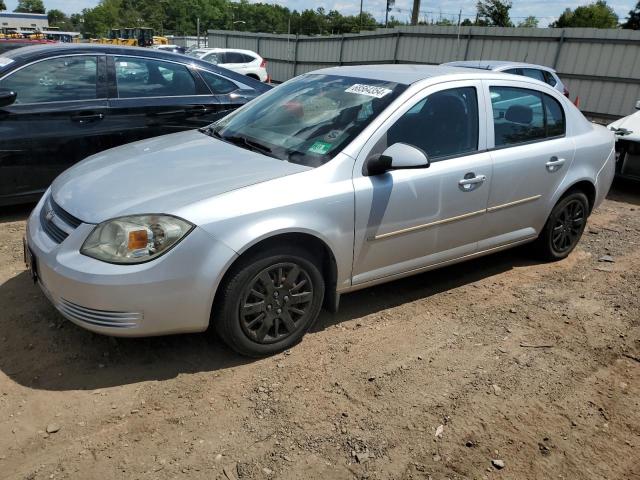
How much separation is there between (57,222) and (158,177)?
23.3 inches

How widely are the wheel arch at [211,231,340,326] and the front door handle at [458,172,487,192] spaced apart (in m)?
1.10

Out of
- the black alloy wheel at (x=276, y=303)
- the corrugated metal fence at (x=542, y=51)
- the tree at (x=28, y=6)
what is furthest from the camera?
the tree at (x=28, y=6)

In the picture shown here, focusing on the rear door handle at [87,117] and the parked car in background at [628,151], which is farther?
the parked car in background at [628,151]

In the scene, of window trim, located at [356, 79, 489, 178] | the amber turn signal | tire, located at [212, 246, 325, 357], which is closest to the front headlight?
the amber turn signal

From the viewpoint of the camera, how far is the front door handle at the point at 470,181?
3686 millimetres

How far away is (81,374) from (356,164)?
192 centimetres

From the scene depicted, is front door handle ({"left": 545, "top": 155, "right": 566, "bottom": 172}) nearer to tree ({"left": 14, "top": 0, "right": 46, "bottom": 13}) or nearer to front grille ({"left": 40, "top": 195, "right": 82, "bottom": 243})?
front grille ({"left": 40, "top": 195, "right": 82, "bottom": 243})

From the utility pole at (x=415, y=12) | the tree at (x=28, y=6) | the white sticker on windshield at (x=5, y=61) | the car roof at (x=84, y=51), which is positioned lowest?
the tree at (x=28, y=6)

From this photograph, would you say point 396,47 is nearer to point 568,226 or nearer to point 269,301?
point 568,226

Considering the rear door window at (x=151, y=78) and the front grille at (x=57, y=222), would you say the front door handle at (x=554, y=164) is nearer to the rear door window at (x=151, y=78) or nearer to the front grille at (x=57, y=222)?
the front grille at (x=57, y=222)

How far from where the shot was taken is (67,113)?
5.00 meters

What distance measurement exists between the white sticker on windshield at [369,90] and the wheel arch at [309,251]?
3.57 ft

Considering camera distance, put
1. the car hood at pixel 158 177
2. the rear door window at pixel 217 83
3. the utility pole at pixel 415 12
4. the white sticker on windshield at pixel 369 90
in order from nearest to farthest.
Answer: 1. the car hood at pixel 158 177
2. the white sticker on windshield at pixel 369 90
3. the rear door window at pixel 217 83
4. the utility pole at pixel 415 12

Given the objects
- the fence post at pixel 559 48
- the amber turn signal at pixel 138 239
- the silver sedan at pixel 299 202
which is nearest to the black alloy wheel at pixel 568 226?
the silver sedan at pixel 299 202
